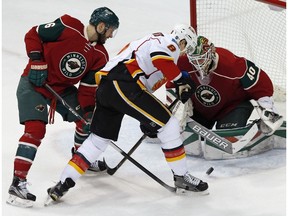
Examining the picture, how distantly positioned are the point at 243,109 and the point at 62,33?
3.13 feet

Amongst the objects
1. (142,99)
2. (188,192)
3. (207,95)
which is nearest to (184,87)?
(142,99)

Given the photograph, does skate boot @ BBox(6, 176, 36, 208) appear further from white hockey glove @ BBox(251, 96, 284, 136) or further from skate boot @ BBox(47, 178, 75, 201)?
white hockey glove @ BBox(251, 96, 284, 136)

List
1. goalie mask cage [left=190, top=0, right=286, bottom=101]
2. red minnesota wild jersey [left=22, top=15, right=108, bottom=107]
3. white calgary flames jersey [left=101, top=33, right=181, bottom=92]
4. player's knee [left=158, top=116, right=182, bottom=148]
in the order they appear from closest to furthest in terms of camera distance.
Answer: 1. white calgary flames jersey [left=101, top=33, right=181, bottom=92]
2. player's knee [left=158, top=116, right=182, bottom=148]
3. red minnesota wild jersey [left=22, top=15, right=108, bottom=107]
4. goalie mask cage [left=190, top=0, right=286, bottom=101]

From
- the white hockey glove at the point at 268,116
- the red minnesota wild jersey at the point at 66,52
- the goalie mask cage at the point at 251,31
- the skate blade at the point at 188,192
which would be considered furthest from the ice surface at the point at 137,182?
the goalie mask cage at the point at 251,31

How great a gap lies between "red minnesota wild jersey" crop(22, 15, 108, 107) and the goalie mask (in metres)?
0.42

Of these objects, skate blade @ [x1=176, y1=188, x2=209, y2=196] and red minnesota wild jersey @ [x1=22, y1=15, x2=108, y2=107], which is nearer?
skate blade @ [x1=176, y1=188, x2=209, y2=196]

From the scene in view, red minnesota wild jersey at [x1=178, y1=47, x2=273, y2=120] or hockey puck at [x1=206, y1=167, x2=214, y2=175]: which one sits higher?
red minnesota wild jersey at [x1=178, y1=47, x2=273, y2=120]

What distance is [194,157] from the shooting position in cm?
436

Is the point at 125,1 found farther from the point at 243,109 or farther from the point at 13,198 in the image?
the point at 13,198

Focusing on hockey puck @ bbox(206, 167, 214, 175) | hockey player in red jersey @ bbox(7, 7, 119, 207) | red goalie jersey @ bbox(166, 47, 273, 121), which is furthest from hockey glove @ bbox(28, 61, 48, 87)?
hockey puck @ bbox(206, 167, 214, 175)

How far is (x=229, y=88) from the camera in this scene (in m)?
4.29

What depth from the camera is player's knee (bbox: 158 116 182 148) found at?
3.79 m

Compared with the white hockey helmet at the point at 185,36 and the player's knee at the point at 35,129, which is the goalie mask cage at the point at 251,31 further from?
the player's knee at the point at 35,129

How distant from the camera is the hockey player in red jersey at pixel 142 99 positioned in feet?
12.3
